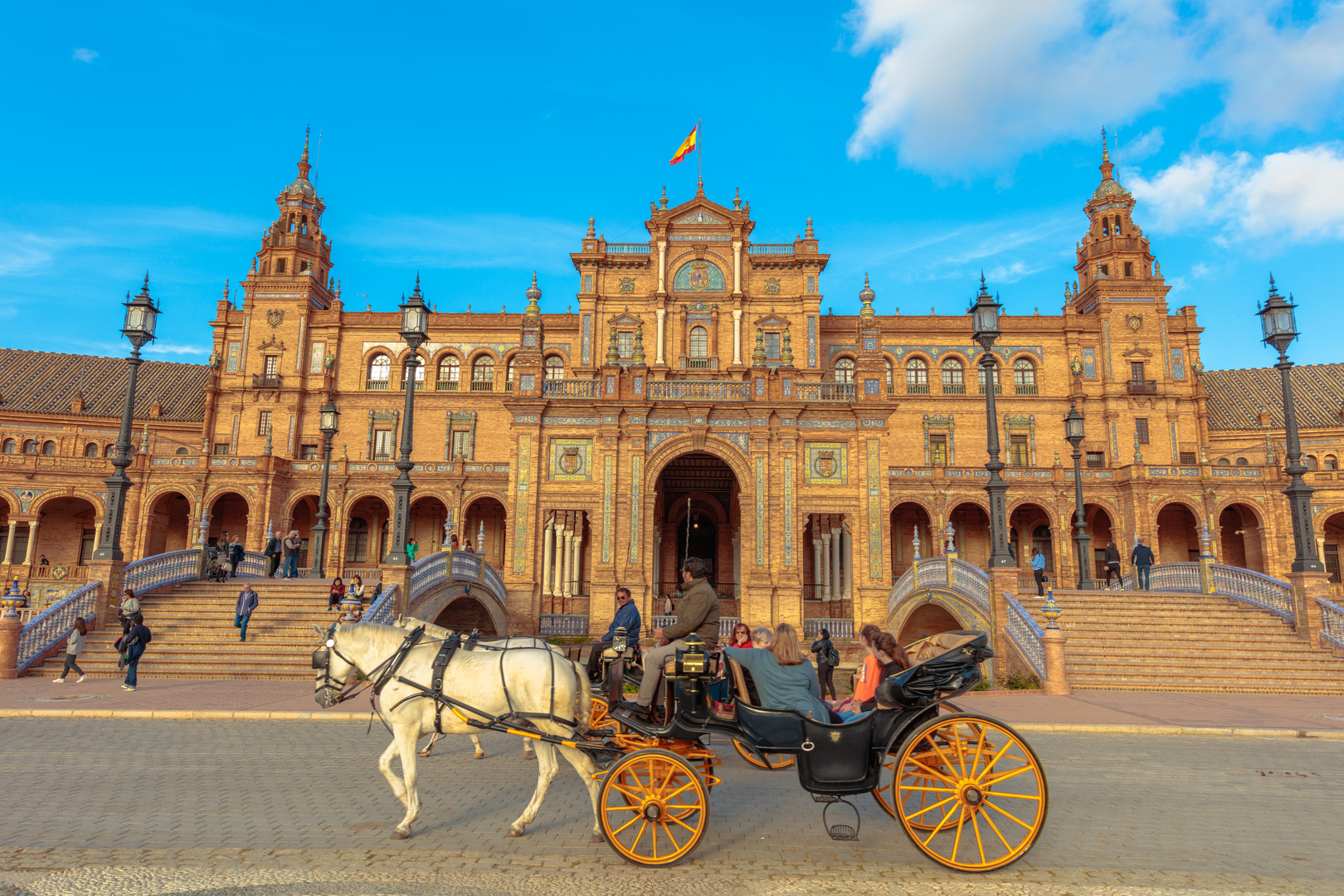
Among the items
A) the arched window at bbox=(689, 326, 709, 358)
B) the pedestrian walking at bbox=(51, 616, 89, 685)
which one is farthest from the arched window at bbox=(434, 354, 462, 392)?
the pedestrian walking at bbox=(51, 616, 89, 685)

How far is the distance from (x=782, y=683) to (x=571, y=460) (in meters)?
18.4

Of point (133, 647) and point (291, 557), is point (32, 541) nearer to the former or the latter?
point (291, 557)

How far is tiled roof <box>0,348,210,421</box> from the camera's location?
46281 millimetres

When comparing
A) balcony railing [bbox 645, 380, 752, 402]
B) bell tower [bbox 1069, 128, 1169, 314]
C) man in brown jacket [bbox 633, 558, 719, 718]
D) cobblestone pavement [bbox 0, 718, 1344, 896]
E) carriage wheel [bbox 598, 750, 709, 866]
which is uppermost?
bell tower [bbox 1069, 128, 1169, 314]

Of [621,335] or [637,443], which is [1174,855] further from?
[621,335]

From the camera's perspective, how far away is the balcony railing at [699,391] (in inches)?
939

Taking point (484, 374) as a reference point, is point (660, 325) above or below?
A: above

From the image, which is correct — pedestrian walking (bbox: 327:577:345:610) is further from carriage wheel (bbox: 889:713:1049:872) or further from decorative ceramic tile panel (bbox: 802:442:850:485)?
carriage wheel (bbox: 889:713:1049:872)

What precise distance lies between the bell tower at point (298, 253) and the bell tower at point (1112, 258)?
45.9m

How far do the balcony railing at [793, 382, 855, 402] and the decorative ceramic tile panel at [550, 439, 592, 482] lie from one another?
708 cm

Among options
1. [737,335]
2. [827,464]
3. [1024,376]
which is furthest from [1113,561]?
[1024,376]

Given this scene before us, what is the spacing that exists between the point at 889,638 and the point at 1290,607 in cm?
1571

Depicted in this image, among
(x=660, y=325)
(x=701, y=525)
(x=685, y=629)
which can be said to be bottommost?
(x=685, y=629)

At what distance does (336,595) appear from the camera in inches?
715
